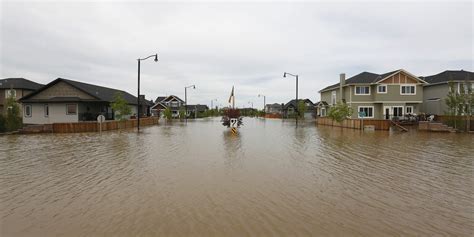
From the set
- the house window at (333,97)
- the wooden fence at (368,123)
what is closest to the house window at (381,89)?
the house window at (333,97)

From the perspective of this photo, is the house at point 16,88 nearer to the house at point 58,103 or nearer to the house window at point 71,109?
the house at point 58,103

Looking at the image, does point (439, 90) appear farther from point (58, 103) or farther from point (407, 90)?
point (58, 103)

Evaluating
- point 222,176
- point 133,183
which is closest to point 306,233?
point 222,176

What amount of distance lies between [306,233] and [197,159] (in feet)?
25.9

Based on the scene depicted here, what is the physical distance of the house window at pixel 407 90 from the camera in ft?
133

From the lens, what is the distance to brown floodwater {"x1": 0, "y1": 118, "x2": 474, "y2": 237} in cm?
522

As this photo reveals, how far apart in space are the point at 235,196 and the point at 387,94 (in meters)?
40.0

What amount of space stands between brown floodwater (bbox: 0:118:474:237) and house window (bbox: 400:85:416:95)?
3148 centimetres

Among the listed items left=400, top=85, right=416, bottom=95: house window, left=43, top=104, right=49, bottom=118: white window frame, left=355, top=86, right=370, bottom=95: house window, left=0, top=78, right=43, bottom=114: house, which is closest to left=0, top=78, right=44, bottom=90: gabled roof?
left=0, top=78, right=43, bottom=114: house

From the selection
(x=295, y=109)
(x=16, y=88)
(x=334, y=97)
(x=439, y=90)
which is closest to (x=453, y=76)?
(x=439, y=90)

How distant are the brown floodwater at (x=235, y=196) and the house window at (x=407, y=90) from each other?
103 feet

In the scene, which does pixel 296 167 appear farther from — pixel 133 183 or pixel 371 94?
pixel 371 94

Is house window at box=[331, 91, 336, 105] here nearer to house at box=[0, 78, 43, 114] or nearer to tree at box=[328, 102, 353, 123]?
tree at box=[328, 102, 353, 123]

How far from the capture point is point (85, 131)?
2756 centimetres
